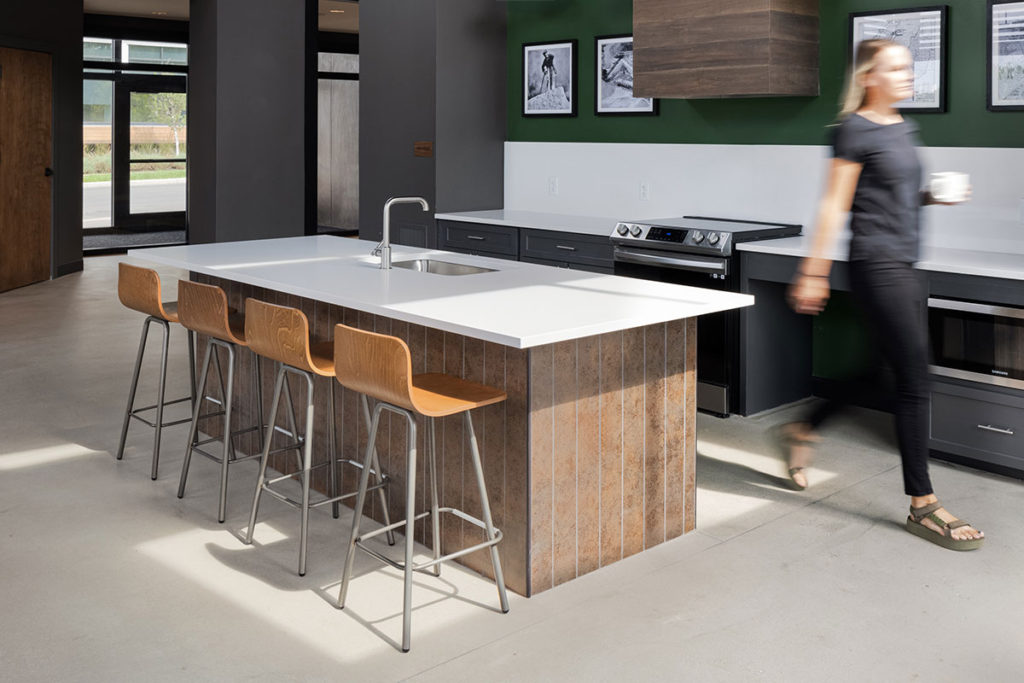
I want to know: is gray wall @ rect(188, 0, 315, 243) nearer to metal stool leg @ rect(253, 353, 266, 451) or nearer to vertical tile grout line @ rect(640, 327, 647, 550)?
metal stool leg @ rect(253, 353, 266, 451)

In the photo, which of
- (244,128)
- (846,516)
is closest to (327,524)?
(846,516)

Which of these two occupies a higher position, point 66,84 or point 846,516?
point 66,84

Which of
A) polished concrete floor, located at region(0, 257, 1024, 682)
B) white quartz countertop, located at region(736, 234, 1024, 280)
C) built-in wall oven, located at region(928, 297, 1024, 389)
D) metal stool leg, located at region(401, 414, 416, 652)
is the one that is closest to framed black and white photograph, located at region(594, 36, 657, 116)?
white quartz countertop, located at region(736, 234, 1024, 280)

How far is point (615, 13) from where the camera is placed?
6438 millimetres

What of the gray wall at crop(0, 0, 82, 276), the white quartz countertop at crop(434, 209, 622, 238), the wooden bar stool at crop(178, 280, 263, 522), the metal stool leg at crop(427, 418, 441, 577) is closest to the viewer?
the metal stool leg at crop(427, 418, 441, 577)

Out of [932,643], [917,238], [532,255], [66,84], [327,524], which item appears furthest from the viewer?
[66,84]

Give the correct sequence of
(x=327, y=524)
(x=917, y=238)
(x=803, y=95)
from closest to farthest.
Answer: (x=917, y=238) < (x=327, y=524) < (x=803, y=95)

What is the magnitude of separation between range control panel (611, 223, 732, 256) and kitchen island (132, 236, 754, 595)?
4.48 ft

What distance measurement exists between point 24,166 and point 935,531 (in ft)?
28.4

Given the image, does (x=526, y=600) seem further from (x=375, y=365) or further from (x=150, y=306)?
(x=150, y=306)

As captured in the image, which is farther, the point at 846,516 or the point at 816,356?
the point at 816,356

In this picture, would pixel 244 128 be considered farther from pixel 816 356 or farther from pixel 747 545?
pixel 747 545

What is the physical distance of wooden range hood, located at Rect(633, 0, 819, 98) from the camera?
5141 millimetres

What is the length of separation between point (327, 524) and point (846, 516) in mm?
1969
